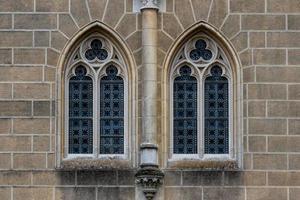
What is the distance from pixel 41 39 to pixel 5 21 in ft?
2.41

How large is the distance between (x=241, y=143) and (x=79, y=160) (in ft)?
9.64

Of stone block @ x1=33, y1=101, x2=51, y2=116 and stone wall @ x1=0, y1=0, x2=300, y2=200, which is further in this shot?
stone block @ x1=33, y1=101, x2=51, y2=116

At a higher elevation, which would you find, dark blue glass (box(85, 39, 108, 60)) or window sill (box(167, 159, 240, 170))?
dark blue glass (box(85, 39, 108, 60))

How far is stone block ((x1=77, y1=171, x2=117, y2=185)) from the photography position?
21.9 metres

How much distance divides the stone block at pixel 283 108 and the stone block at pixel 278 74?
15.8 inches

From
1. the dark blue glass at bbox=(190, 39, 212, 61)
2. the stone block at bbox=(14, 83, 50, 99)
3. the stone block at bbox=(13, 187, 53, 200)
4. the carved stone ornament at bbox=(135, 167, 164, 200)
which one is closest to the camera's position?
the carved stone ornament at bbox=(135, 167, 164, 200)

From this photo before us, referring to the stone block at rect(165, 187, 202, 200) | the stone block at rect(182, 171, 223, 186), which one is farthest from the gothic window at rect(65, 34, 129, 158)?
the stone block at rect(182, 171, 223, 186)

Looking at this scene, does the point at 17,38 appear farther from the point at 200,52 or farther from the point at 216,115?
the point at 216,115

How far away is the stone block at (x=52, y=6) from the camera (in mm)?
22359

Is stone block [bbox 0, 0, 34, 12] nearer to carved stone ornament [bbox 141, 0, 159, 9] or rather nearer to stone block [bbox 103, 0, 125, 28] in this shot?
stone block [bbox 103, 0, 125, 28]

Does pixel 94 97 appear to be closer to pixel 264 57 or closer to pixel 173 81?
pixel 173 81

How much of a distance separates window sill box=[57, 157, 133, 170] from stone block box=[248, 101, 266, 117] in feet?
7.78

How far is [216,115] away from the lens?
73.7ft

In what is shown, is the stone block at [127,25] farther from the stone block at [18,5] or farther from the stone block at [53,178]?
the stone block at [53,178]
